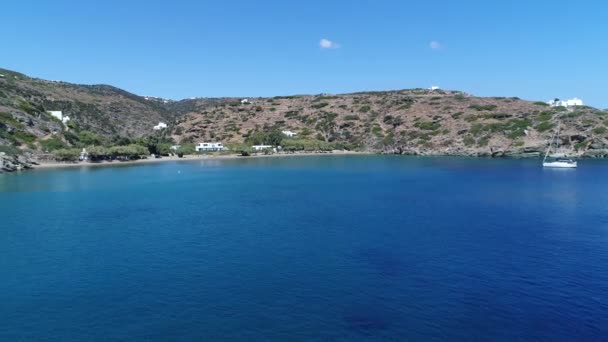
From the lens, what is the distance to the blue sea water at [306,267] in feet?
84.5

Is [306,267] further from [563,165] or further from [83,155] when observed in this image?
[83,155]

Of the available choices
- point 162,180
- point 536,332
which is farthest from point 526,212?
point 162,180

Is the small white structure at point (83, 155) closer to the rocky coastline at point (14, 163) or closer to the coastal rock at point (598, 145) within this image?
the rocky coastline at point (14, 163)

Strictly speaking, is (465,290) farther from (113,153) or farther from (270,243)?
(113,153)

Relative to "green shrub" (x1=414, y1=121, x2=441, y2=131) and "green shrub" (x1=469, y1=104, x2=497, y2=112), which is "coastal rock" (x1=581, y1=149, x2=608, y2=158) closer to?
"green shrub" (x1=469, y1=104, x2=497, y2=112)

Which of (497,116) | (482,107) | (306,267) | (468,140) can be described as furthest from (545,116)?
(306,267)

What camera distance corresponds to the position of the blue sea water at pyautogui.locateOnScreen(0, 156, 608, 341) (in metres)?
25.8

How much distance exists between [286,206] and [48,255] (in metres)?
30.8

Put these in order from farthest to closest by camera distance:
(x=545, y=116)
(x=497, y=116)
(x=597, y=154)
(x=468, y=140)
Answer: (x=497, y=116)
(x=468, y=140)
(x=545, y=116)
(x=597, y=154)

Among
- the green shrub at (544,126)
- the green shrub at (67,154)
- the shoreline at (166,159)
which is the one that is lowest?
the shoreline at (166,159)

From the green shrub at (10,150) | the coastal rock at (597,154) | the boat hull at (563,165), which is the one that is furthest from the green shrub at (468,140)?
the green shrub at (10,150)

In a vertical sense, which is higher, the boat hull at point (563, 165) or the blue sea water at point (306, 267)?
the boat hull at point (563, 165)

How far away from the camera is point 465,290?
30.4 m

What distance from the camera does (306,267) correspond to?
35625mm
